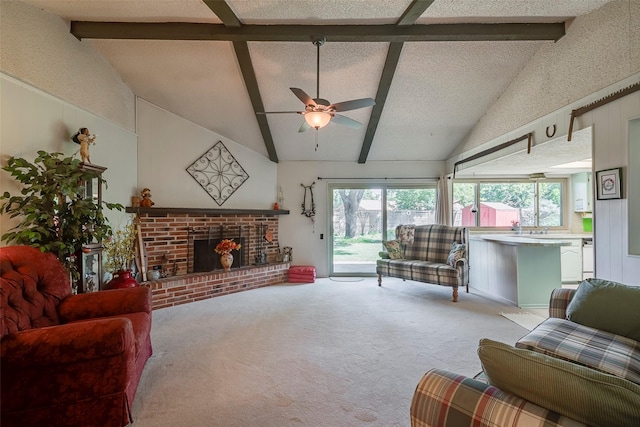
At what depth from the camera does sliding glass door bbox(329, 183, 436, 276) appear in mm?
5852

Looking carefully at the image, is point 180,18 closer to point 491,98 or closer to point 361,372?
point 361,372

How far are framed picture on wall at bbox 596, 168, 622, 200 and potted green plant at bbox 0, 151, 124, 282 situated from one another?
452 cm

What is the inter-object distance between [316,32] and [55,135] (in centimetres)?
276

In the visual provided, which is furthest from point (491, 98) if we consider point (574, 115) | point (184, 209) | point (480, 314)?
point (184, 209)

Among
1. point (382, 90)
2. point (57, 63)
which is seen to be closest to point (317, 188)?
point (382, 90)

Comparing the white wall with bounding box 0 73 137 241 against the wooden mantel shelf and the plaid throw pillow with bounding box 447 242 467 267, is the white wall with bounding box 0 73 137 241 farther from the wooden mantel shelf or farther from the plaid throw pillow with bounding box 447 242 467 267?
the plaid throw pillow with bounding box 447 242 467 267

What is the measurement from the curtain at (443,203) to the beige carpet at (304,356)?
163cm

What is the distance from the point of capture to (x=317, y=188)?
5.83 m

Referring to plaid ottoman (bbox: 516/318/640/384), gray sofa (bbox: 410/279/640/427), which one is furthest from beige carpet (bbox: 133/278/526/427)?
gray sofa (bbox: 410/279/640/427)

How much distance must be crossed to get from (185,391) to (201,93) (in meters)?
3.63

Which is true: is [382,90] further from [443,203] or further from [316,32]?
[443,203]

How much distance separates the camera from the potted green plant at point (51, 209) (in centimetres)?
222

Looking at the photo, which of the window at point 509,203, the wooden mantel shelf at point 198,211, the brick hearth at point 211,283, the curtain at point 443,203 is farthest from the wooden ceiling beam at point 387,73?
the brick hearth at point 211,283

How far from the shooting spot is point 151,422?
173 cm
